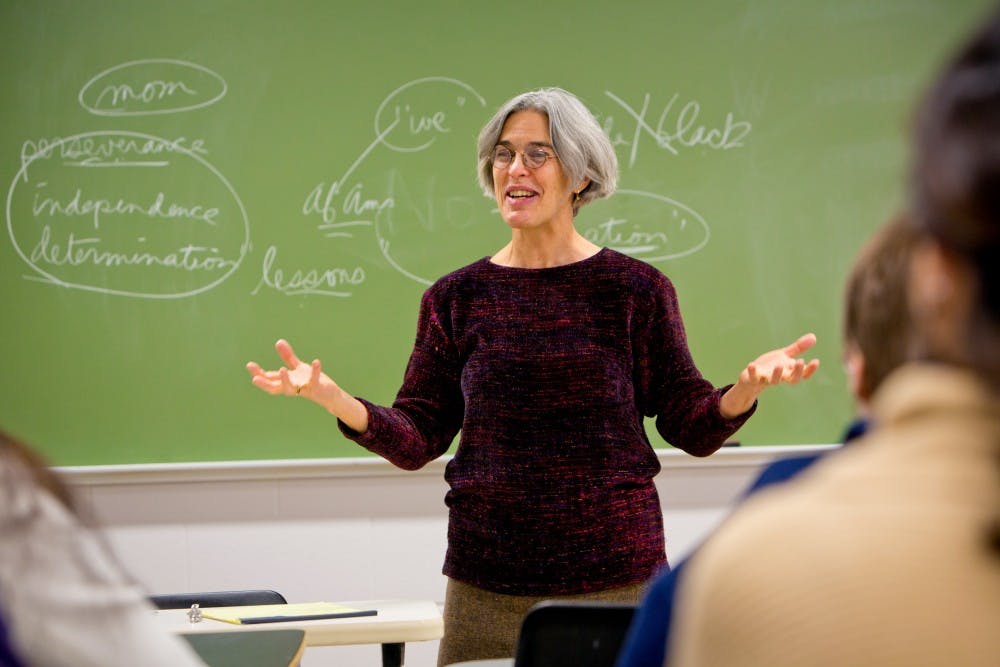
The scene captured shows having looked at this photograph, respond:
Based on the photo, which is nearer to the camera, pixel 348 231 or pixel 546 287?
pixel 546 287

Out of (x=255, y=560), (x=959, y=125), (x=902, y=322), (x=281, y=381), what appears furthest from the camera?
(x=255, y=560)

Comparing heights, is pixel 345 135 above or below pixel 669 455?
above

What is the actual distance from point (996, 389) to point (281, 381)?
176cm

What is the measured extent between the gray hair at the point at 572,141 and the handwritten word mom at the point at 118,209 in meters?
1.32

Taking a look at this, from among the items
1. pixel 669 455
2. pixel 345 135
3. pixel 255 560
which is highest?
pixel 345 135

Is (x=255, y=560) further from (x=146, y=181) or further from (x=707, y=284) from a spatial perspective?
(x=707, y=284)

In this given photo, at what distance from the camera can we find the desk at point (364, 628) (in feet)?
7.07

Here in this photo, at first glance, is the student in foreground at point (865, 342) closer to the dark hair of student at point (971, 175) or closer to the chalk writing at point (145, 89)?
the dark hair of student at point (971, 175)

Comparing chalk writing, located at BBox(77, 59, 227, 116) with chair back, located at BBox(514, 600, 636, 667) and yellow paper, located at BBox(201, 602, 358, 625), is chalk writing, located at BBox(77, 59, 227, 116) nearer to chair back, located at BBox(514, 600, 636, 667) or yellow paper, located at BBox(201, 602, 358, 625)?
Answer: yellow paper, located at BBox(201, 602, 358, 625)

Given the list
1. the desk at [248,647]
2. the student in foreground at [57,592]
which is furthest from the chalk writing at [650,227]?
the student in foreground at [57,592]

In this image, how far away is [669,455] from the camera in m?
3.45

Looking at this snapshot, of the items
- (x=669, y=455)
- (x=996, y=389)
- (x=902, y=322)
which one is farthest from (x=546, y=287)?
(x=996, y=389)

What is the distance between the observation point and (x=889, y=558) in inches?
23.3

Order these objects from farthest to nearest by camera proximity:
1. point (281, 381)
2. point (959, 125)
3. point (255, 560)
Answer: point (255, 560), point (281, 381), point (959, 125)
